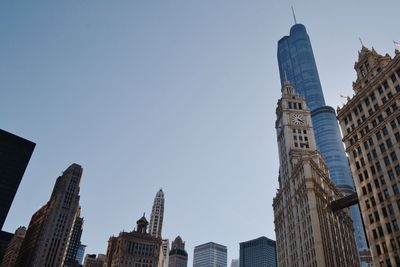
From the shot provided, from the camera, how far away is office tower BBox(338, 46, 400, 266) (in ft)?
213

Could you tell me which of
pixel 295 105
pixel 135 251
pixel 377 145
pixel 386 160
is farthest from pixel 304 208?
pixel 135 251

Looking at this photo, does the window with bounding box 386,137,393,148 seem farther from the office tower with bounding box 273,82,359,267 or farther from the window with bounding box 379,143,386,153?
the office tower with bounding box 273,82,359,267

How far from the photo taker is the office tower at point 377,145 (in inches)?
2550

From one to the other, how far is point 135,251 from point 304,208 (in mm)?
115603

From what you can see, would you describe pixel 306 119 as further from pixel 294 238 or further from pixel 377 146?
pixel 377 146

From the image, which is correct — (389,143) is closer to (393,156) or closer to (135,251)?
(393,156)

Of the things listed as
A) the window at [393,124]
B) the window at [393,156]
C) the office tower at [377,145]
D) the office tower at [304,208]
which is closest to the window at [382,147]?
the office tower at [377,145]

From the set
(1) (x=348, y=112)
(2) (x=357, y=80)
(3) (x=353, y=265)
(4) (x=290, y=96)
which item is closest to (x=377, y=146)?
(1) (x=348, y=112)

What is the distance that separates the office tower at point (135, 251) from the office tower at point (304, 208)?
290 feet

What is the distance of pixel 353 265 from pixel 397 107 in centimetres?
5684

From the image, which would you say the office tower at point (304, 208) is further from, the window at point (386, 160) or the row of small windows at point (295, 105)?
the window at point (386, 160)

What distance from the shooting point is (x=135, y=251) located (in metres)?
189

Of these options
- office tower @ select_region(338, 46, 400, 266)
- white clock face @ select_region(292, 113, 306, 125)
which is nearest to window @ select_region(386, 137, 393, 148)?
office tower @ select_region(338, 46, 400, 266)

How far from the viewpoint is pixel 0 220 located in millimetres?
195250
